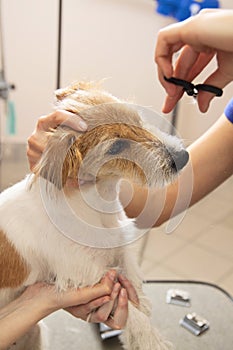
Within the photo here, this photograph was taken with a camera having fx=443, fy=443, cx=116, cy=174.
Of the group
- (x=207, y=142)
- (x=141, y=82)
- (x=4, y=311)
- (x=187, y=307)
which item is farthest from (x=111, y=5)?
(x=4, y=311)

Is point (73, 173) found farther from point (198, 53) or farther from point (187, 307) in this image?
point (187, 307)

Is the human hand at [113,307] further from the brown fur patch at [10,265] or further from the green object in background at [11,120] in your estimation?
the green object in background at [11,120]

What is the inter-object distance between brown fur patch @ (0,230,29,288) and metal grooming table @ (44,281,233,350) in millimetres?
277

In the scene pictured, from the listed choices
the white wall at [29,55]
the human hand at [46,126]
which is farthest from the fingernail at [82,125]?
the white wall at [29,55]

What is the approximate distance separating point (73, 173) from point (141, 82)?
1.92 m

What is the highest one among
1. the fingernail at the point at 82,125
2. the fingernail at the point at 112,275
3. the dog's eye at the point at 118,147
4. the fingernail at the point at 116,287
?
the fingernail at the point at 82,125

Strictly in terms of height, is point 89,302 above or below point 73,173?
below

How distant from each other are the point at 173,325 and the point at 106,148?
1.92ft

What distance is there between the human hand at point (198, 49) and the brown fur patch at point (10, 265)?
44 centimetres

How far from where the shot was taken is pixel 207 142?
113 cm

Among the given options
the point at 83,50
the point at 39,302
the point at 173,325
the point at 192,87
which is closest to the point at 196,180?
the point at 192,87

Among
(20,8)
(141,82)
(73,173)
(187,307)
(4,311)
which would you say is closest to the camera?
(73,173)

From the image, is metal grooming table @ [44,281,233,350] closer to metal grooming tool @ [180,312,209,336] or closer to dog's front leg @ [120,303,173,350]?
metal grooming tool @ [180,312,209,336]

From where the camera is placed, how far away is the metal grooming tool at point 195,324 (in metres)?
1.10
